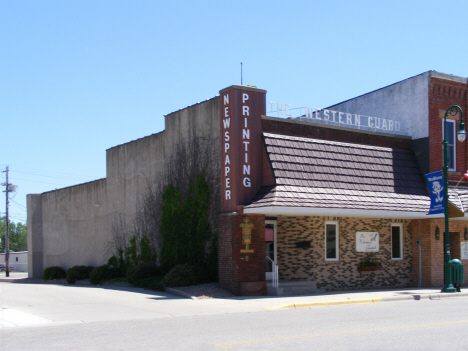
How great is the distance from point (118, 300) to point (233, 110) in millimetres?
7479

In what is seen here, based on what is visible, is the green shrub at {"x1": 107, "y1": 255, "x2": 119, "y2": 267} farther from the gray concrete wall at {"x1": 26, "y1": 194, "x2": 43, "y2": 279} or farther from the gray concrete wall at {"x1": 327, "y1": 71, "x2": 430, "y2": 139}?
the gray concrete wall at {"x1": 327, "y1": 71, "x2": 430, "y2": 139}

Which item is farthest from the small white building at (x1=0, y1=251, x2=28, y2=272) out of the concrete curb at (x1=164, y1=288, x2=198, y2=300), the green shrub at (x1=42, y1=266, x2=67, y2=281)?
the concrete curb at (x1=164, y1=288, x2=198, y2=300)

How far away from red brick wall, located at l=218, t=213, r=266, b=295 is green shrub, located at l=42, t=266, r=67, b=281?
16.6m

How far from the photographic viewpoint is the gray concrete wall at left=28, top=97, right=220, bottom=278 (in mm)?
22969

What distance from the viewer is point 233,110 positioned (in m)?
18.9

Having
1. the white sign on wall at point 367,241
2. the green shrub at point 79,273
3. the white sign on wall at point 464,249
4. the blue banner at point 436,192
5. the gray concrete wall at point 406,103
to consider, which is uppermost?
the gray concrete wall at point 406,103

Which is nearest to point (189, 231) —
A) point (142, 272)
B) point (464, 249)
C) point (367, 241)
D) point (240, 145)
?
point (142, 272)

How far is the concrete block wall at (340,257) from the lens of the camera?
66.5 ft

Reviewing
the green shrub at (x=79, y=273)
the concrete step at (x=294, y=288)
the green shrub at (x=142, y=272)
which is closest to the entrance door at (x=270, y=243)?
the concrete step at (x=294, y=288)

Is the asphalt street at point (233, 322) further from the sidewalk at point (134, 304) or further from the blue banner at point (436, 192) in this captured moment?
the blue banner at point (436, 192)

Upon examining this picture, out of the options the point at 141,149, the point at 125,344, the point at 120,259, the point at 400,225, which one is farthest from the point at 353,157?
the point at 125,344

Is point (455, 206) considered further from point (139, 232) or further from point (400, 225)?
point (139, 232)

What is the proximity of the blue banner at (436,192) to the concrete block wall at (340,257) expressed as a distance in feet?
9.15

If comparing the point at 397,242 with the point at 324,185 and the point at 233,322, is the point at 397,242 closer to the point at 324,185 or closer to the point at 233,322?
the point at 324,185
